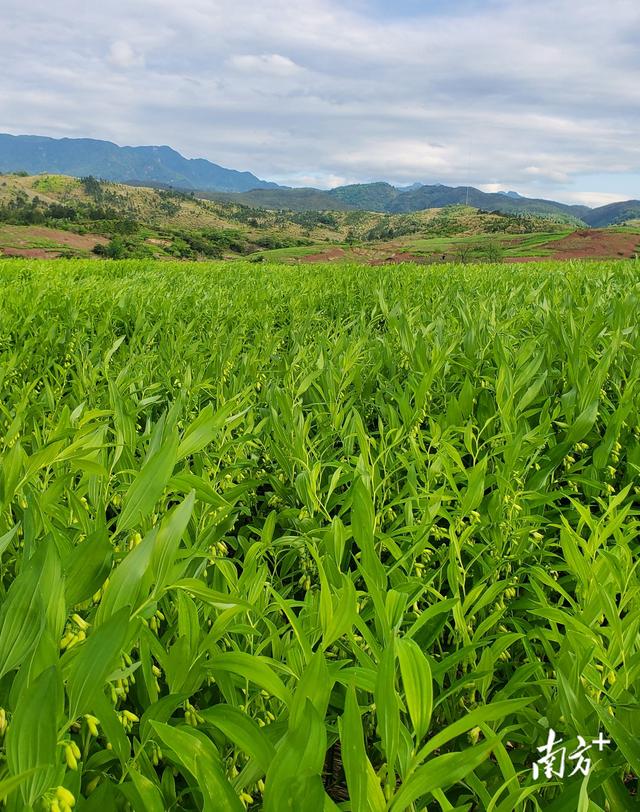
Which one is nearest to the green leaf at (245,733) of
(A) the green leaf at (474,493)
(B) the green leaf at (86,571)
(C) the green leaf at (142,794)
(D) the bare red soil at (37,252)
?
(C) the green leaf at (142,794)

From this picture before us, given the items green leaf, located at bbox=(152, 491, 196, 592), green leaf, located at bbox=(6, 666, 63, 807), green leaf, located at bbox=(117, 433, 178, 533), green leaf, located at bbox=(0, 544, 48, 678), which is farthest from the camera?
green leaf, located at bbox=(117, 433, 178, 533)

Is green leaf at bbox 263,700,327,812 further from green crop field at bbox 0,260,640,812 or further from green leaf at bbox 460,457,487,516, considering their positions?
green leaf at bbox 460,457,487,516

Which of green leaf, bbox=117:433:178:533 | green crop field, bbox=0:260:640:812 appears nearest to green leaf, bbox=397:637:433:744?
green crop field, bbox=0:260:640:812

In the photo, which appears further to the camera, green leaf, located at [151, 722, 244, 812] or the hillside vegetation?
the hillside vegetation

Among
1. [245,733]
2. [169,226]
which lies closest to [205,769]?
[245,733]

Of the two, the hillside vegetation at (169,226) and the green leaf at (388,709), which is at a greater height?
the hillside vegetation at (169,226)

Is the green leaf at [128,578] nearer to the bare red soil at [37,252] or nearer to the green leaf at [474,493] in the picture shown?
the green leaf at [474,493]

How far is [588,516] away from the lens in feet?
4.83

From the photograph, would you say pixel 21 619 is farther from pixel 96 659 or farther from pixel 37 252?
pixel 37 252

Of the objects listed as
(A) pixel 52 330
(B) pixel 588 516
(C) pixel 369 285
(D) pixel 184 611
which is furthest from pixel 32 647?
(C) pixel 369 285

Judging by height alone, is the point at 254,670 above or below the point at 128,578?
below

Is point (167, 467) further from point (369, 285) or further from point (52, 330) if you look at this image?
point (369, 285)

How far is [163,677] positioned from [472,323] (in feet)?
9.33

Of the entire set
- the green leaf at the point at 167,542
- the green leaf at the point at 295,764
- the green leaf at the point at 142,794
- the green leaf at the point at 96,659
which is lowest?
the green leaf at the point at 142,794
